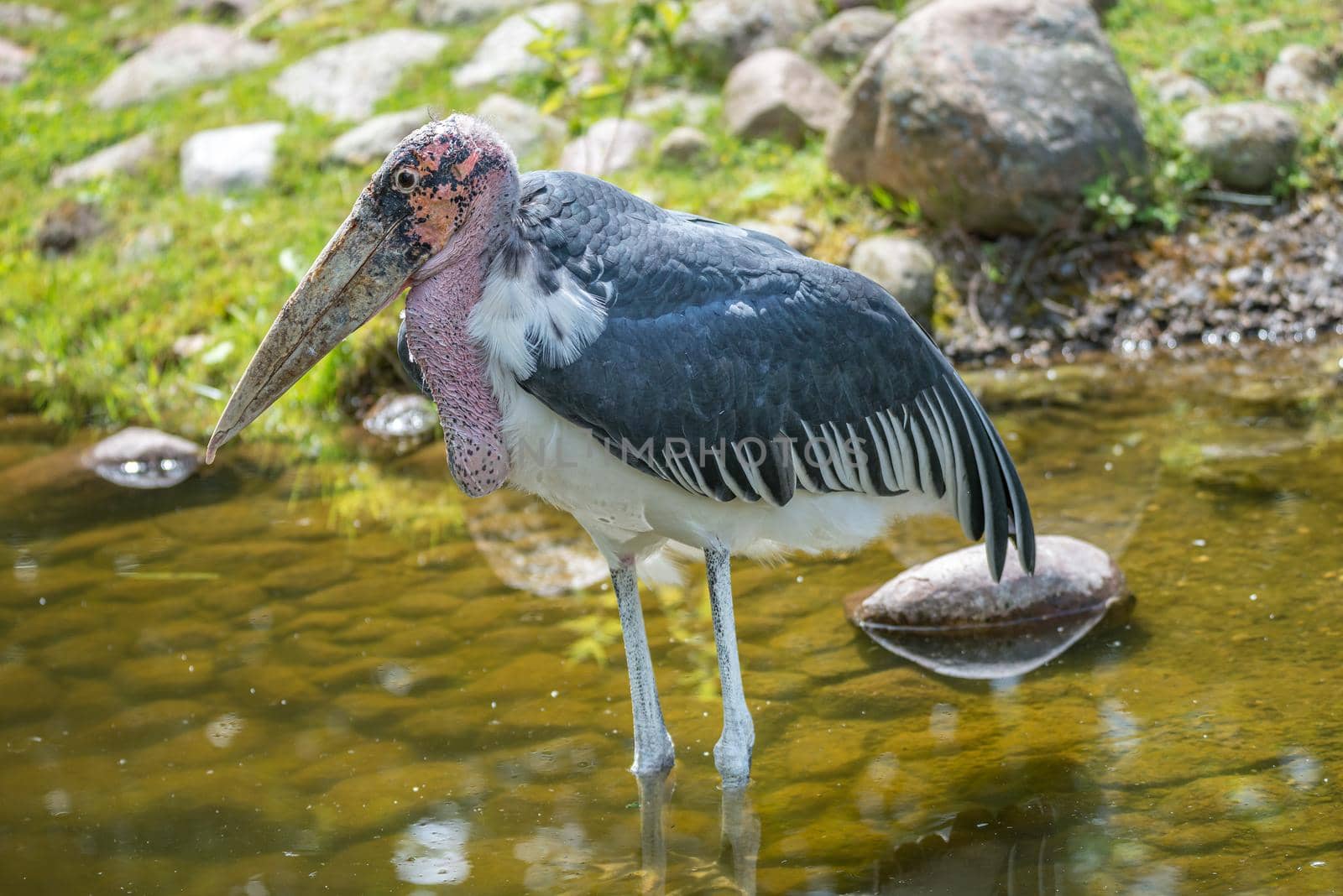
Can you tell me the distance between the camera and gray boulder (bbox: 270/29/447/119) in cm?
1080

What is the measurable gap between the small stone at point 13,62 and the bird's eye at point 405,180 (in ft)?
36.2

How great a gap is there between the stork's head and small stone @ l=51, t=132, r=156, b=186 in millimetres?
7836

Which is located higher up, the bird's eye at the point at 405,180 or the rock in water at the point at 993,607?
the bird's eye at the point at 405,180

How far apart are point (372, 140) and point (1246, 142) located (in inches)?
217

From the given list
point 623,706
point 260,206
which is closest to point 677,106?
point 260,206

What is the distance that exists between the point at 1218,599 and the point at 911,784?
137 cm

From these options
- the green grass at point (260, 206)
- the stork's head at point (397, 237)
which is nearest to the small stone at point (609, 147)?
the green grass at point (260, 206)

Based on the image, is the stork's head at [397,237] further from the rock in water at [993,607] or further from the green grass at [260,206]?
the green grass at [260,206]

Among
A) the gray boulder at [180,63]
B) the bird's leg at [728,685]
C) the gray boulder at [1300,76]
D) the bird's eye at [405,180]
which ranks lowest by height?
the gray boulder at [180,63]

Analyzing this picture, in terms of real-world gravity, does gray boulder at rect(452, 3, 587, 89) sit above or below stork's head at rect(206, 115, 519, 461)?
below

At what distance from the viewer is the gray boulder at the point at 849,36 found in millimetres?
9766

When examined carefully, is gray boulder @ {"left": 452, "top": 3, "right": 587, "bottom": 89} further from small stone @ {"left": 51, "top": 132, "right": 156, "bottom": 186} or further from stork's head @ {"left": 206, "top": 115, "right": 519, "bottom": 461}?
stork's head @ {"left": 206, "top": 115, "right": 519, "bottom": 461}

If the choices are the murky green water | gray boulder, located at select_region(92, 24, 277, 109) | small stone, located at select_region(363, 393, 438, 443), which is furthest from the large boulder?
gray boulder, located at select_region(92, 24, 277, 109)

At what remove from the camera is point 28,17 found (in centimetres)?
1384
